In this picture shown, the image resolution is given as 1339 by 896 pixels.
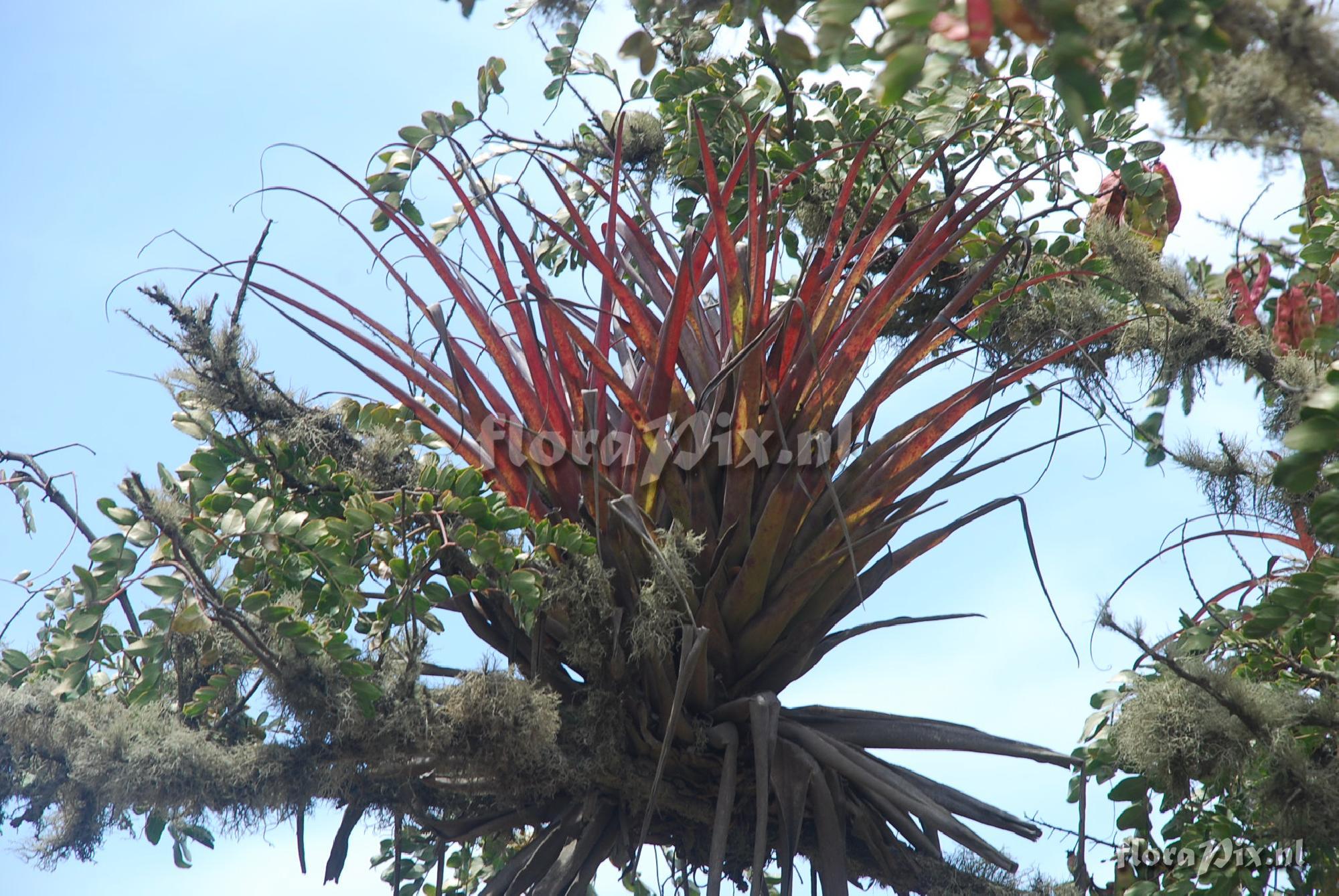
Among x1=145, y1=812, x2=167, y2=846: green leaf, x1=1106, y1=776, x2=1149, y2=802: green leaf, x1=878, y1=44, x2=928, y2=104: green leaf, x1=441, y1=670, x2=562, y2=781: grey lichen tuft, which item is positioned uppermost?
x1=878, y1=44, x2=928, y2=104: green leaf

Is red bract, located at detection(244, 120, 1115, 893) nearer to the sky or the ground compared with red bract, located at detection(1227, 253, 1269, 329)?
nearer to the ground

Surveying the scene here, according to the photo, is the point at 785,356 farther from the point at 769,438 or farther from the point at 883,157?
the point at 883,157

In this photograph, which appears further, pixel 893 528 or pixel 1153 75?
pixel 893 528

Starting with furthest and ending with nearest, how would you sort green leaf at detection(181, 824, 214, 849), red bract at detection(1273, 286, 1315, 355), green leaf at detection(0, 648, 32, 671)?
red bract at detection(1273, 286, 1315, 355)
green leaf at detection(181, 824, 214, 849)
green leaf at detection(0, 648, 32, 671)

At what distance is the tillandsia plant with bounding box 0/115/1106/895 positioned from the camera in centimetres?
135

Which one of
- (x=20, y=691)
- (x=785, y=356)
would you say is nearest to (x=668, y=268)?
(x=785, y=356)

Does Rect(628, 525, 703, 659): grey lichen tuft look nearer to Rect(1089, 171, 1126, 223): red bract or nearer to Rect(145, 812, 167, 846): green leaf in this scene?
Rect(145, 812, 167, 846): green leaf

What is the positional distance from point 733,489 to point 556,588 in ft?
0.86

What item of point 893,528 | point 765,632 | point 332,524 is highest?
point 893,528

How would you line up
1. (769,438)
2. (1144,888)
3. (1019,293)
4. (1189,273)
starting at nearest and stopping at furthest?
(769,438), (1144,888), (1189,273), (1019,293)

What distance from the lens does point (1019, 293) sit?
1.99 metres

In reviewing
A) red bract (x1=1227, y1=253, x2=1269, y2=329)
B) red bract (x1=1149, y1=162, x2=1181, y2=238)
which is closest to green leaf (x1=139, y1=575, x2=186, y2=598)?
red bract (x1=1227, y1=253, x2=1269, y2=329)

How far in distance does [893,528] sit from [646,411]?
0.36 m

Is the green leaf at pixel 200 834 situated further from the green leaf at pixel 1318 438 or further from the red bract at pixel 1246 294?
the red bract at pixel 1246 294
